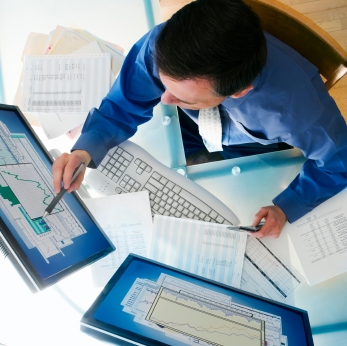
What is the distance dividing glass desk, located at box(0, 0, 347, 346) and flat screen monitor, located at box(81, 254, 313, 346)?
0.63 feet

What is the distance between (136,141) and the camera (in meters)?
1.00

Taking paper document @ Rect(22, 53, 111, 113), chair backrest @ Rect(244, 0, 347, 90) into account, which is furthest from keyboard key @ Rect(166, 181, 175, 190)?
chair backrest @ Rect(244, 0, 347, 90)

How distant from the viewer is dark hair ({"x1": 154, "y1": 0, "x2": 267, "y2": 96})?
568 mm

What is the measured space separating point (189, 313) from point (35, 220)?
0.31m

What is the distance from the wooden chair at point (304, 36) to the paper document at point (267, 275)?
46cm

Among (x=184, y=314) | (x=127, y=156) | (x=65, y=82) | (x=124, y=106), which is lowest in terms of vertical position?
(x=184, y=314)

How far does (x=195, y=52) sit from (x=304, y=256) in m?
0.56

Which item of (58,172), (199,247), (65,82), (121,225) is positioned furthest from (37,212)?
(65,82)

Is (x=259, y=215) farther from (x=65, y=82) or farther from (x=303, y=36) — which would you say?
(x=65, y=82)

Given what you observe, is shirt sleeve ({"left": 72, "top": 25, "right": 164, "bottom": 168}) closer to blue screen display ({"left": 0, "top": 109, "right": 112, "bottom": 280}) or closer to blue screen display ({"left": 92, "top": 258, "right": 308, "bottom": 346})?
blue screen display ({"left": 0, "top": 109, "right": 112, "bottom": 280})

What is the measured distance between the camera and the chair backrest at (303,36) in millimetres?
771

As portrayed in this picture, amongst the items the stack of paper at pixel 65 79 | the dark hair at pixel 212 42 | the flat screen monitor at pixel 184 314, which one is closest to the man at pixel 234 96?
the dark hair at pixel 212 42

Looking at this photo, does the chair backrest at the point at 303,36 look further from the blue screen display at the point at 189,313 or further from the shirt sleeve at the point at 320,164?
the blue screen display at the point at 189,313

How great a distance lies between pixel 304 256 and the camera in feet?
2.78
